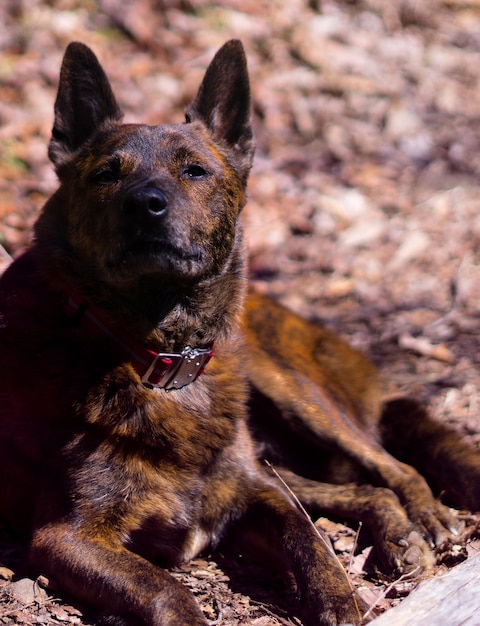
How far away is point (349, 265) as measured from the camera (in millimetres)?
6957

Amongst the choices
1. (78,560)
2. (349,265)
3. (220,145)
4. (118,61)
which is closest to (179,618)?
(78,560)

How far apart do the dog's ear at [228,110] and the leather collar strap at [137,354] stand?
121cm

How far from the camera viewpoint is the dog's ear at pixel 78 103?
12.8 ft

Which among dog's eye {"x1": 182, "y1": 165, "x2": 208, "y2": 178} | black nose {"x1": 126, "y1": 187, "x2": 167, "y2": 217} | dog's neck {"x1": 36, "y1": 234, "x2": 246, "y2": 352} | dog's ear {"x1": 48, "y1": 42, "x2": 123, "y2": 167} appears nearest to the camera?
black nose {"x1": 126, "y1": 187, "x2": 167, "y2": 217}

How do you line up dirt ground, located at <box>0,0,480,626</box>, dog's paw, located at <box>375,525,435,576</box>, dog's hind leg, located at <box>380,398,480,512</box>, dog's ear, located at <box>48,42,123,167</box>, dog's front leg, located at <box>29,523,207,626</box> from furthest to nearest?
dirt ground, located at <box>0,0,480,626</box> < dog's hind leg, located at <box>380,398,480,512</box> < dog's ear, located at <box>48,42,123,167</box> < dog's paw, located at <box>375,525,435,576</box> < dog's front leg, located at <box>29,523,207,626</box>

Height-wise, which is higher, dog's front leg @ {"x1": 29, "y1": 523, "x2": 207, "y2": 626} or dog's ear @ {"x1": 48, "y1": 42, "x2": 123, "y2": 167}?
dog's ear @ {"x1": 48, "y1": 42, "x2": 123, "y2": 167}

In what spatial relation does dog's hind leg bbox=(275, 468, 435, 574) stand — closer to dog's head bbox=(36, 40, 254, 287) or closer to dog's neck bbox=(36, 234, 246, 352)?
dog's neck bbox=(36, 234, 246, 352)

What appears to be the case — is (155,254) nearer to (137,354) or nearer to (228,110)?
(137,354)

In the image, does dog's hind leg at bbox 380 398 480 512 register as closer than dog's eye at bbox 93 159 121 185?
No

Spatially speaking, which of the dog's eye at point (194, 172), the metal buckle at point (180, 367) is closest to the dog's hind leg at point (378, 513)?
the metal buckle at point (180, 367)

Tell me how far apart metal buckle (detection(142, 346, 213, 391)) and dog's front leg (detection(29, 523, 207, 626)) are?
696mm

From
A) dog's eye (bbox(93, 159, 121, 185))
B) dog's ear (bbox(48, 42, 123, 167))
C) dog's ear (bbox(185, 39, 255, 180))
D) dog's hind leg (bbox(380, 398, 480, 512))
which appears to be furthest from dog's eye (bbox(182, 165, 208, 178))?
dog's hind leg (bbox(380, 398, 480, 512))

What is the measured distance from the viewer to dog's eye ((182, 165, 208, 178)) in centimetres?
372

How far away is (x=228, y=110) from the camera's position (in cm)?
427
